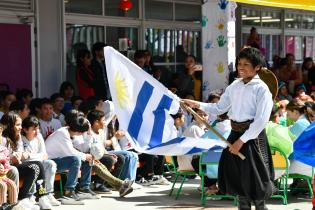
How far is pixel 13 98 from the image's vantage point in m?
9.66

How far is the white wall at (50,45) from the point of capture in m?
11.3

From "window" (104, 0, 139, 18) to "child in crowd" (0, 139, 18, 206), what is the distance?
17.9 feet

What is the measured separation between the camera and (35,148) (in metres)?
8.32

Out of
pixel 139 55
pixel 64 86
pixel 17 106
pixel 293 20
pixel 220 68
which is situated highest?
pixel 293 20

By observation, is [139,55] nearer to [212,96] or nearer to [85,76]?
[85,76]

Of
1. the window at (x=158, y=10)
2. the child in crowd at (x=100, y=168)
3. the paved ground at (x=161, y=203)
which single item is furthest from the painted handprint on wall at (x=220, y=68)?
the child in crowd at (x=100, y=168)

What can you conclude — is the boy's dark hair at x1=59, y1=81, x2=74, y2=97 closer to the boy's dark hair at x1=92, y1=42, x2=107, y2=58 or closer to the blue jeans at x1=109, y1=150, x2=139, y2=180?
the boy's dark hair at x1=92, y1=42, x2=107, y2=58

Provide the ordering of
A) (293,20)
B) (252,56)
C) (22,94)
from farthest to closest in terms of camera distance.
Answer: (293,20) → (22,94) → (252,56)

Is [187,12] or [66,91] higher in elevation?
[187,12]

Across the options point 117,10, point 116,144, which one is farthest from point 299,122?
point 117,10

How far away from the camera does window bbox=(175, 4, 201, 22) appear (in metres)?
14.5

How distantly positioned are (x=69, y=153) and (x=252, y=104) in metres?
3.12

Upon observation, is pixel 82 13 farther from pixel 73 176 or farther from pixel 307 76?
pixel 307 76

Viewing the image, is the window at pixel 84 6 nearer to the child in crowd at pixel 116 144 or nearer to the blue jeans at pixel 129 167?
the child in crowd at pixel 116 144
